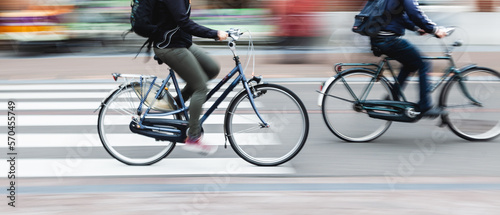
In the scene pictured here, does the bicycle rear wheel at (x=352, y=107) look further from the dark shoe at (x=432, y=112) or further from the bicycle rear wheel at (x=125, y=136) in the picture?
the bicycle rear wheel at (x=125, y=136)

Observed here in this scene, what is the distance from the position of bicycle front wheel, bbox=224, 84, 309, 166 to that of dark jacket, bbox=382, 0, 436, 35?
1.34 meters

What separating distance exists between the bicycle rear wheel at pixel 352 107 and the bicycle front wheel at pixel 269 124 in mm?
1022

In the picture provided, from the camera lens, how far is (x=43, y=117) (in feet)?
26.1

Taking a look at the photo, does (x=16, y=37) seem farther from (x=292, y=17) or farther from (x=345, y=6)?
(x=345, y=6)

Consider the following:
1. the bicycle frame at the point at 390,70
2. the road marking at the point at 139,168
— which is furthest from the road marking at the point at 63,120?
the bicycle frame at the point at 390,70

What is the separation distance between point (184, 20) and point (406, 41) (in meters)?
2.31

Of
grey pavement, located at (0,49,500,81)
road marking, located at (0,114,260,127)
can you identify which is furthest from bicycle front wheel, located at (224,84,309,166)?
grey pavement, located at (0,49,500,81)

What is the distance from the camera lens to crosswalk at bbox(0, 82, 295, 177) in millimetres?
5422

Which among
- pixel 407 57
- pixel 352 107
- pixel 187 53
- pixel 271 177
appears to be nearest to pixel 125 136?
pixel 187 53

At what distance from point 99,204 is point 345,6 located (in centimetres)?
1278

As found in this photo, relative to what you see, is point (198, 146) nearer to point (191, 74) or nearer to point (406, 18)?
point (191, 74)

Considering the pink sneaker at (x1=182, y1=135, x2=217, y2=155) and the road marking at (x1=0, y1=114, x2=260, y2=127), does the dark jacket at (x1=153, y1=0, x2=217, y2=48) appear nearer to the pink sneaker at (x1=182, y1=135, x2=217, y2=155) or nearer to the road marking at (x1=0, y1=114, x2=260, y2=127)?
the pink sneaker at (x1=182, y1=135, x2=217, y2=155)

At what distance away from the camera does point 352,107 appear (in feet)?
21.1

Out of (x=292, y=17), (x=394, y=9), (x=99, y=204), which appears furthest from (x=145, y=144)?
(x=292, y=17)
